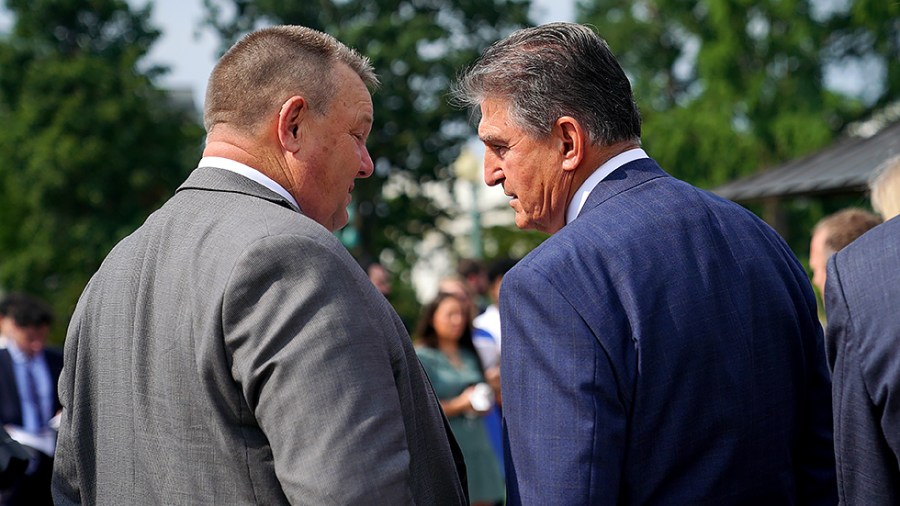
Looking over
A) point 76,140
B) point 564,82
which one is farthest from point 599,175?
point 76,140

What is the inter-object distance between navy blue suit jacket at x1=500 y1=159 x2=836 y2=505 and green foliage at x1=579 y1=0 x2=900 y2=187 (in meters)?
26.4

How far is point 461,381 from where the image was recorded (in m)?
7.36

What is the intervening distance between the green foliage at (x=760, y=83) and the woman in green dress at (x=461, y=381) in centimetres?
2189

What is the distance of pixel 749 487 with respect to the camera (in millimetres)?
2426

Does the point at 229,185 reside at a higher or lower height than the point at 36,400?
higher

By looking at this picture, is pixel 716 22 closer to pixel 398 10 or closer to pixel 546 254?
pixel 398 10

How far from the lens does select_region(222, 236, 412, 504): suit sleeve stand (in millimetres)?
2164

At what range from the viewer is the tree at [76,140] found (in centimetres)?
3344

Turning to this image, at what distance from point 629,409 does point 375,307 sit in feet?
1.85

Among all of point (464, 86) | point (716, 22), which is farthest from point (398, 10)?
point (464, 86)

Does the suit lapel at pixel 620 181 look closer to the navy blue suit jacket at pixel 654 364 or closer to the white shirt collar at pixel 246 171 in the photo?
the navy blue suit jacket at pixel 654 364

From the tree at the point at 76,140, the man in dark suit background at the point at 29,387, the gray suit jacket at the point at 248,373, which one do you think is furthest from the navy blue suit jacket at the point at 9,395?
the tree at the point at 76,140

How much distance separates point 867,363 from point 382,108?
3118cm

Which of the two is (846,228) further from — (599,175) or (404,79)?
(404,79)
